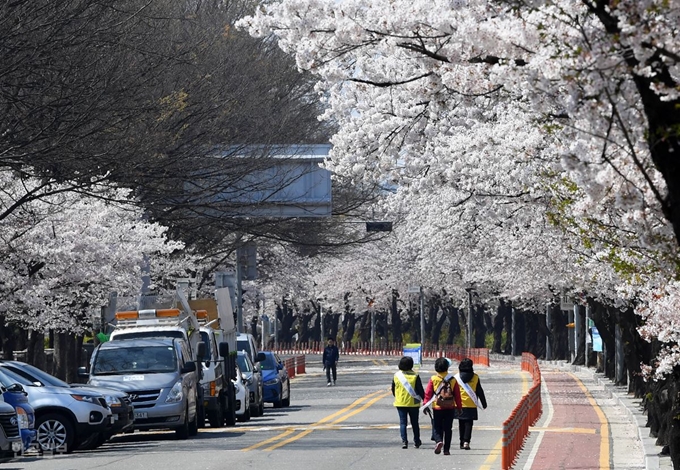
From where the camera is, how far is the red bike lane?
63.4 ft

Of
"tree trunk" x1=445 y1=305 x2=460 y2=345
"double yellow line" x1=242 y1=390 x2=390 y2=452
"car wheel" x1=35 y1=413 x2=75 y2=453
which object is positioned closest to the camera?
"car wheel" x1=35 y1=413 x2=75 y2=453

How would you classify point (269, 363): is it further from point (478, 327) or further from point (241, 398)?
point (478, 327)

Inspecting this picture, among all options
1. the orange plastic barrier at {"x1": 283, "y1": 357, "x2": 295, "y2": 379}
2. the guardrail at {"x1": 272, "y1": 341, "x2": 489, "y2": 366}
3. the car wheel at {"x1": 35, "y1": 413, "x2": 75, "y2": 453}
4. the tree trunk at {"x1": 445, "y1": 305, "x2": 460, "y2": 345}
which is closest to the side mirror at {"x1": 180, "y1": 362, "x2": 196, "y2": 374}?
the car wheel at {"x1": 35, "y1": 413, "x2": 75, "y2": 453}

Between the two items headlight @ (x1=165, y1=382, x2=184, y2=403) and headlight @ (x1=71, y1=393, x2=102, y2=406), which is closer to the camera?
headlight @ (x1=71, y1=393, x2=102, y2=406)

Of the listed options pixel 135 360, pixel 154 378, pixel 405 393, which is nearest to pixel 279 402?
pixel 135 360

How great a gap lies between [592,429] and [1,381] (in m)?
11.2

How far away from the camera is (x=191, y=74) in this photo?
34.6 metres

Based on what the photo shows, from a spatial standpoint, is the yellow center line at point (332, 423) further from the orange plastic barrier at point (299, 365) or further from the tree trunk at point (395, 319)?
the tree trunk at point (395, 319)

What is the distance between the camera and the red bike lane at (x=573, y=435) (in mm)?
19319

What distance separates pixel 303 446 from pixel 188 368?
4085 mm

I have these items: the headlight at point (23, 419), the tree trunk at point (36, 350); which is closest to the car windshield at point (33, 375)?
the headlight at point (23, 419)

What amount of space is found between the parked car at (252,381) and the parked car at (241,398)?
0.54m

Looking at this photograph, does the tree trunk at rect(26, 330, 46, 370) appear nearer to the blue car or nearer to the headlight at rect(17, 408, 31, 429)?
the blue car

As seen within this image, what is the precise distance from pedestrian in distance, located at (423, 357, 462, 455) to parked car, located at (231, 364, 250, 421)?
422 inches
